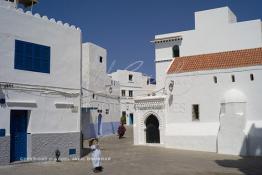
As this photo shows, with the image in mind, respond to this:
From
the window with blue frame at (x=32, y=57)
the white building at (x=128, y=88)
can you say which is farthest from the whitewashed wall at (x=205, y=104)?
the white building at (x=128, y=88)

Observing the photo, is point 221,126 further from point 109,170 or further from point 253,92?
point 109,170

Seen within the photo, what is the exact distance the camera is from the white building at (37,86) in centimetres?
1328

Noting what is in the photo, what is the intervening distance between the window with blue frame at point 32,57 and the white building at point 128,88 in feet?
101

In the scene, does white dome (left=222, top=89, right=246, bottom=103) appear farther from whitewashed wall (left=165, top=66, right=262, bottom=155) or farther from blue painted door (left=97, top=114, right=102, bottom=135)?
blue painted door (left=97, top=114, right=102, bottom=135)

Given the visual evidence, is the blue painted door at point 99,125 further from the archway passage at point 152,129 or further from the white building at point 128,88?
the white building at point 128,88

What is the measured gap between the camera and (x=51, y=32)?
1533 cm

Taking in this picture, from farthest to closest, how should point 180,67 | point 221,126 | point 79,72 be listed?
point 180,67 < point 221,126 < point 79,72

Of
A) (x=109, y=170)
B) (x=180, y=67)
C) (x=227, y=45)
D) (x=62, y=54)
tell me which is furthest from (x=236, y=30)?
(x=109, y=170)

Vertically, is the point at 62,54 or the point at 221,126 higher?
the point at 62,54

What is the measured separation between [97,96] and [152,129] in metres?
9.05

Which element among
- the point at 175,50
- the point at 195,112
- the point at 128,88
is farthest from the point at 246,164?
the point at 128,88

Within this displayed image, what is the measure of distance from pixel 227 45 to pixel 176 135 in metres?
9.69

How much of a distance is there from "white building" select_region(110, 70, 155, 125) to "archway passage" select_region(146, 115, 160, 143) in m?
21.8

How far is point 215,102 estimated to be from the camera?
65.6 ft
